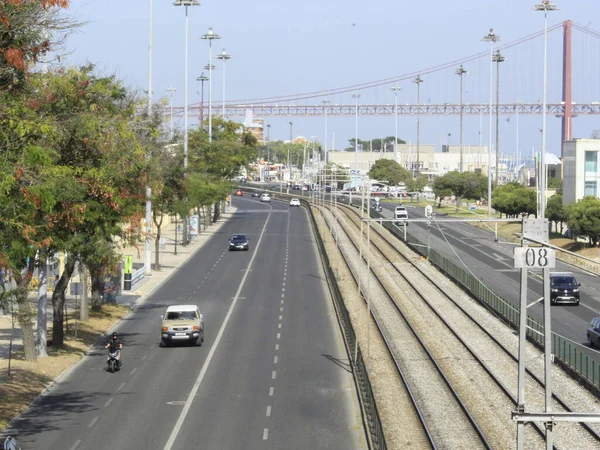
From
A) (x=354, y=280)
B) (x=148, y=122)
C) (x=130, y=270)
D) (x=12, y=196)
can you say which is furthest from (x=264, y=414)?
(x=354, y=280)

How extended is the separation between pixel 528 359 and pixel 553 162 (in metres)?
129

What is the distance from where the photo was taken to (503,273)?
239 ft

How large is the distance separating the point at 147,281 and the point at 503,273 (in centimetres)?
2383

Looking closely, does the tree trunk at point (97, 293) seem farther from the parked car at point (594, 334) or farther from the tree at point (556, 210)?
the tree at point (556, 210)

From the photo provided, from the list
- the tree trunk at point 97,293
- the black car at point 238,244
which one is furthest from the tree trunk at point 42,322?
the black car at point 238,244

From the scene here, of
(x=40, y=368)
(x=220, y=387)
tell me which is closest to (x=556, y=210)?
(x=220, y=387)

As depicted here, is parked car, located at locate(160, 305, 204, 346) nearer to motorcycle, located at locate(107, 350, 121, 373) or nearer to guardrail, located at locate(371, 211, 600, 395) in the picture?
motorcycle, located at locate(107, 350, 121, 373)

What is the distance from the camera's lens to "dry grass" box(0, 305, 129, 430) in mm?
31539

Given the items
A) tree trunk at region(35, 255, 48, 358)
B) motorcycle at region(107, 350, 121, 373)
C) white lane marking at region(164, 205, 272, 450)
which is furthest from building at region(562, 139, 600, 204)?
motorcycle at region(107, 350, 121, 373)

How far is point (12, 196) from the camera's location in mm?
20625

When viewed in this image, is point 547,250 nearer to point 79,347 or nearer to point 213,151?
point 79,347

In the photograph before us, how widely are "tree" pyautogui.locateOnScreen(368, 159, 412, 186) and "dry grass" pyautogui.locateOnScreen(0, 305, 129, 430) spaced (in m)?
141

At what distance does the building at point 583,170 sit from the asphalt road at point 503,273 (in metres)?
7.29

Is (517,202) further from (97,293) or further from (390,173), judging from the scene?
(390,173)
